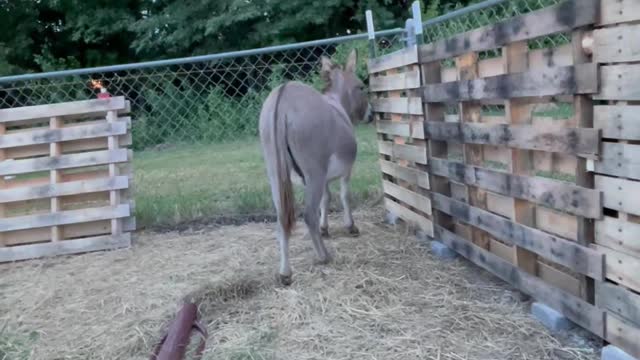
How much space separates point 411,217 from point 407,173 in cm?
41

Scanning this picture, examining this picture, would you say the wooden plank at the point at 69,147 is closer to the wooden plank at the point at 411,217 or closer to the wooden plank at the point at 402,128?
the wooden plank at the point at 402,128

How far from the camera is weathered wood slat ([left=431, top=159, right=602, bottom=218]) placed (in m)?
2.61

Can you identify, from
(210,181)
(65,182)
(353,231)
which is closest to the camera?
(353,231)

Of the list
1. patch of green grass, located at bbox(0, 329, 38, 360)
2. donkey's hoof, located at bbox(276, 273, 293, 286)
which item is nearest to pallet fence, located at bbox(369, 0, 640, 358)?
donkey's hoof, located at bbox(276, 273, 293, 286)

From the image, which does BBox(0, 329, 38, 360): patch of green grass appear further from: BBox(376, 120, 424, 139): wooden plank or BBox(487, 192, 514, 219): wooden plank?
BBox(376, 120, 424, 139): wooden plank

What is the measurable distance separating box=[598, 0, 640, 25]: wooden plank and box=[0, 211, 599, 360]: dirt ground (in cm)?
160

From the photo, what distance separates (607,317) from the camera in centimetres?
262

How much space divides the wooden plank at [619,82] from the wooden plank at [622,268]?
0.67 meters

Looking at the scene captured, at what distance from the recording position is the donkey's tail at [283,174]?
4121 millimetres

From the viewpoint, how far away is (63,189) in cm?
547

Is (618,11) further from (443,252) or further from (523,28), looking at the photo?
(443,252)

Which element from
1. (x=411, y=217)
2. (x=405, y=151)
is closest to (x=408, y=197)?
(x=411, y=217)

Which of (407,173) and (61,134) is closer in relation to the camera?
(407,173)

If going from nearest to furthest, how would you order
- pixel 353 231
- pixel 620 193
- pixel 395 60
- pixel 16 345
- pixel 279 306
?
pixel 620 193, pixel 16 345, pixel 279 306, pixel 395 60, pixel 353 231
